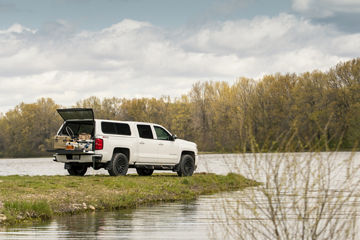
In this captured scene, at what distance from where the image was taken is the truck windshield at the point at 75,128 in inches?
869

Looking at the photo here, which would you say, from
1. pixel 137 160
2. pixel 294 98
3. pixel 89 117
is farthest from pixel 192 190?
pixel 294 98

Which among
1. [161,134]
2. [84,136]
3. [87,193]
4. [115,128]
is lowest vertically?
[87,193]

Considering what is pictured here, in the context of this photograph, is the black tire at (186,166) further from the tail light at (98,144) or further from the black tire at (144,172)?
the tail light at (98,144)

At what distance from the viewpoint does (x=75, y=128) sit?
2234cm

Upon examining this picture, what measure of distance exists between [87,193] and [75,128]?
18.8ft

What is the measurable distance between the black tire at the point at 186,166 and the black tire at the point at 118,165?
2.72m

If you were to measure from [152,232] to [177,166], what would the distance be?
42.0ft

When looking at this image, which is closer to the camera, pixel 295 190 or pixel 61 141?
pixel 295 190

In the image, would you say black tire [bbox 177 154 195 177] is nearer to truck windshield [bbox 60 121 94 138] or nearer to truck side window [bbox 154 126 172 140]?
truck side window [bbox 154 126 172 140]

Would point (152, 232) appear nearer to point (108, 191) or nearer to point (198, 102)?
point (108, 191)

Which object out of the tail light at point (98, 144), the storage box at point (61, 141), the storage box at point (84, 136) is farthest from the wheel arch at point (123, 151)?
the storage box at point (61, 141)

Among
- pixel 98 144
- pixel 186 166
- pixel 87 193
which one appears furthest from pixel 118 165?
pixel 87 193

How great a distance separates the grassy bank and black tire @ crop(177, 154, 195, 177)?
121cm

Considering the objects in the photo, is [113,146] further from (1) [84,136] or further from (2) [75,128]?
(2) [75,128]
